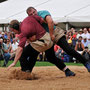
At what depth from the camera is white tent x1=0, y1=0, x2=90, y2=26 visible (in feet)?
62.3

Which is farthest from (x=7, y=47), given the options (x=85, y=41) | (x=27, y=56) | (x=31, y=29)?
(x=31, y=29)

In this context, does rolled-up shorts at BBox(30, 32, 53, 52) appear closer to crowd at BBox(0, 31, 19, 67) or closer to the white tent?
crowd at BBox(0, 31, 19, 67)

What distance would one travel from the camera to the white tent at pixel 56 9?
748 inches

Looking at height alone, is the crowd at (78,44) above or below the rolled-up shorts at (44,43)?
below

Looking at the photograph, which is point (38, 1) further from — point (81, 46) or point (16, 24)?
point (16, 24)

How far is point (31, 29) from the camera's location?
25.1 feet

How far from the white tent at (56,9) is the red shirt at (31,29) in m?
11.1

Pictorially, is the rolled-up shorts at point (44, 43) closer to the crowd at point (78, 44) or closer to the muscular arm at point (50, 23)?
the muscular arm at point (50, 23)

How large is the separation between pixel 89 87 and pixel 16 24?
7.78 ft

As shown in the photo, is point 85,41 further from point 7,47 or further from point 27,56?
point 27,56

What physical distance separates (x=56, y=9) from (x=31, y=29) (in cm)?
1324

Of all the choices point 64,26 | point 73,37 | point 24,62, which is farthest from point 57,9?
point 24,62

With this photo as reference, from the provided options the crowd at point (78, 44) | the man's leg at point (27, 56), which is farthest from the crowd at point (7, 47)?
the man's leg at point (27, 56)

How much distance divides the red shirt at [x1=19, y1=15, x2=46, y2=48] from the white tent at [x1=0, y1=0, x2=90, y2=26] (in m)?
11.1
